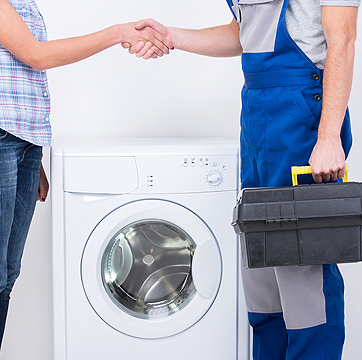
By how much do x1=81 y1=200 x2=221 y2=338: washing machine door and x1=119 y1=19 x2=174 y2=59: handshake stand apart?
49 cm

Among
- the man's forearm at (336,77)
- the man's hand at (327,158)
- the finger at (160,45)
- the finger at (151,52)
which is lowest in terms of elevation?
the man's hand at (327,158)

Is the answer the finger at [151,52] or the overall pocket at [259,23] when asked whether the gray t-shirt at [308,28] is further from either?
the finger at [151,52]

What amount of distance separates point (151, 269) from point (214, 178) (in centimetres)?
39

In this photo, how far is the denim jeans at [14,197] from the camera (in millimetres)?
1154

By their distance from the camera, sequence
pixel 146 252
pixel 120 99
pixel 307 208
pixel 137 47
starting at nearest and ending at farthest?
1. pixel 307 208
2. pixel 137 47
3. pixel 146 252
4. pixel 120 99

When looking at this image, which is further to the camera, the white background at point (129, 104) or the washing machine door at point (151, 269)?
the white background at point (129, 104)

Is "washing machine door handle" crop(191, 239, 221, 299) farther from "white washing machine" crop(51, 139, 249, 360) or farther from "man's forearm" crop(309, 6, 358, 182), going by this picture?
"man's forearm" crop(309, 6, 358, 182)

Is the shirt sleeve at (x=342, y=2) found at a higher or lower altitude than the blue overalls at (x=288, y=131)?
higher

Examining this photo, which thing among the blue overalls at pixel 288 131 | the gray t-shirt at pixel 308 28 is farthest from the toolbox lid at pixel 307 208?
the gray t-shirt at pixel 308 28

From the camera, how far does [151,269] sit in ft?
4.97

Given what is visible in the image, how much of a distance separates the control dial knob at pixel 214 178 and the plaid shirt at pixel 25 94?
0.51 meters

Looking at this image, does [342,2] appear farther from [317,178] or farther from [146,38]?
[146,38]

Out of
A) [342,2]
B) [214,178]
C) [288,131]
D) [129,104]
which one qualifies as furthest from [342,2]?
[129,104]

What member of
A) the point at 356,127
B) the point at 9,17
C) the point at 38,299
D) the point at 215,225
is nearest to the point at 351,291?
the point at 356,127
